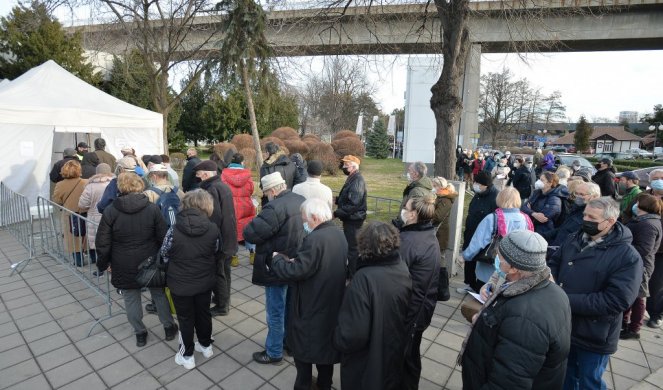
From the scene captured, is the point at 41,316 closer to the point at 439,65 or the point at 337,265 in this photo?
the point at 337,265

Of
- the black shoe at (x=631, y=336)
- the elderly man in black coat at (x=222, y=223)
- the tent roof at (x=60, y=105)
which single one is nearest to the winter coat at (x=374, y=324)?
the elderly man in black coat at (x=222, y=223)

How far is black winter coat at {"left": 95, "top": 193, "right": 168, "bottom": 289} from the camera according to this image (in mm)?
3283

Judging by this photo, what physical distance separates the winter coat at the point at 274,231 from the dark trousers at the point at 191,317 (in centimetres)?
53

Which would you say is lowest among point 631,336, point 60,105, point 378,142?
point 631,336

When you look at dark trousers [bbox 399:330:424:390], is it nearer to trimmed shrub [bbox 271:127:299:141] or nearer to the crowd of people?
the crowd of people

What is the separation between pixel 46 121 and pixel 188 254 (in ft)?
26.6

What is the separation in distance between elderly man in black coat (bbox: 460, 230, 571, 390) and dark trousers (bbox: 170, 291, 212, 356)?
237 cm

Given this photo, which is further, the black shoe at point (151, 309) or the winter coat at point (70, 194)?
the winter coat at point (70, 194)

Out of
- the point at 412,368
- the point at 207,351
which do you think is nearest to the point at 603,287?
the point at 412,368

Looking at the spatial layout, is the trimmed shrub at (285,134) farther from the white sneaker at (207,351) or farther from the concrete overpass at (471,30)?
the white sneaker at (207,351)

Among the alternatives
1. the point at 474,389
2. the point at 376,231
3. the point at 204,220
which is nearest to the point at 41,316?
the point at 204,220

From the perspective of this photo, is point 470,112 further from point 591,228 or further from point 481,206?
point 591,228

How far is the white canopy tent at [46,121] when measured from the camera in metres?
8.03

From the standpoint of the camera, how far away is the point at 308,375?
8.84ft
